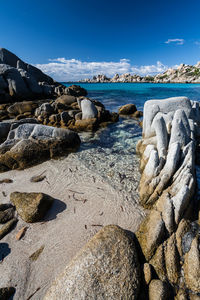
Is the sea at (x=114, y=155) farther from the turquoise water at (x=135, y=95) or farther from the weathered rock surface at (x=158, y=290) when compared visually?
the turquoise water at (x=135, y=95)

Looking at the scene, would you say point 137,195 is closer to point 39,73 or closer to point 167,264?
point 167,264

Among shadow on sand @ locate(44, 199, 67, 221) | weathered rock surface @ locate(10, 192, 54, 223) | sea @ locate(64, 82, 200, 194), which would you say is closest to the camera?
weathered rock surface @ locate(10, 192, 54, 223)

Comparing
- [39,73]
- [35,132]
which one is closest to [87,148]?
[35,132]

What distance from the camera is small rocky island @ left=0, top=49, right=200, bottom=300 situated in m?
2.74

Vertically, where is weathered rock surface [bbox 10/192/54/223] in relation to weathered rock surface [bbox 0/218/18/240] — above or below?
above

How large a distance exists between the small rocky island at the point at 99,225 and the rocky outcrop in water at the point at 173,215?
0.06ft

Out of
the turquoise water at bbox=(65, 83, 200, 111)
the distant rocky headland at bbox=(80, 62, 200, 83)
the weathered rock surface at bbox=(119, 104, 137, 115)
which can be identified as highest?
the distant rocky headland at bbox=(80, 62, 200, 83)

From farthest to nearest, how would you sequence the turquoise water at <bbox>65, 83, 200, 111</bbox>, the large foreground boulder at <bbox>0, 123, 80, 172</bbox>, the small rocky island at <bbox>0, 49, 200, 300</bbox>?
the turquoise water at <bbox>65, 83, 200, 111</bbox> → the large foreground boulder at <bbox>0, 123, 80, 172</bbox> → the small rocky island at <bbox>0, 49, 200, 300</bbox>

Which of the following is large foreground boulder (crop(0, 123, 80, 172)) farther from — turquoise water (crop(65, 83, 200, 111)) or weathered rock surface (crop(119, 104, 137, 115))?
turquoise water (crop(65, 83, 200, 111))

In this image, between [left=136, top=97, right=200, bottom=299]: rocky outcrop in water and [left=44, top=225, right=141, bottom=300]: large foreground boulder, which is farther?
[left=136, top=97, right=200, bottom=299]: rocky outcrop in water

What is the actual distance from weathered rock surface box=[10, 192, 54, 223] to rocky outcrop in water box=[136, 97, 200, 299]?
3020 millimetres

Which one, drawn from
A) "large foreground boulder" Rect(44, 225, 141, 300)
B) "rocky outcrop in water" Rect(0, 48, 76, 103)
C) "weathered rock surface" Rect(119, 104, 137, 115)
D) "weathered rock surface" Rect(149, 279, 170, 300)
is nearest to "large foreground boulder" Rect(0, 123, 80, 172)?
"large foreground boulder" Rect(44, 225, 141, 300)

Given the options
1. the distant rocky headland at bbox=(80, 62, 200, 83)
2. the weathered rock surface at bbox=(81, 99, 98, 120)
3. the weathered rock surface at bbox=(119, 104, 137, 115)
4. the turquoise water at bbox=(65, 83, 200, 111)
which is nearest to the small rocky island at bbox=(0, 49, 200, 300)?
the weathered rock surface at bbox=(81, 99, 98, 120)

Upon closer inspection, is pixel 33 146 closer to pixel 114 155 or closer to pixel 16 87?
pixel 114 155
